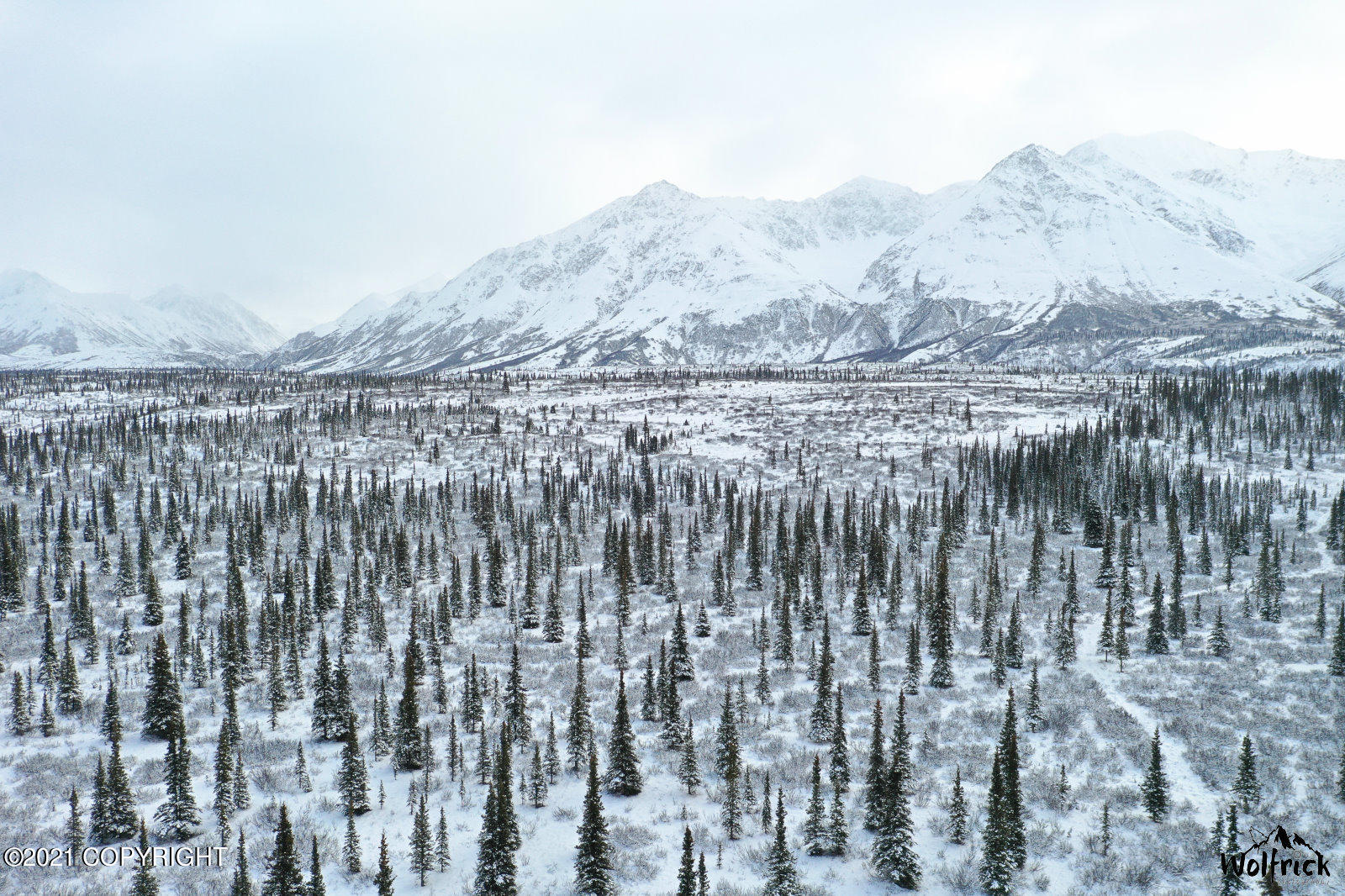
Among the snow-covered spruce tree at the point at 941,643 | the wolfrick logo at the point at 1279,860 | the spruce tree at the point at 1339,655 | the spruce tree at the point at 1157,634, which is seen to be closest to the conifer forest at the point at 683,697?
the spruce tree at the point at 1157,634

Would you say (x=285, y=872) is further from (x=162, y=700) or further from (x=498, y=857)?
(x=162, y=700)

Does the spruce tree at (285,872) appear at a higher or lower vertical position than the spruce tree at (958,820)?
higher

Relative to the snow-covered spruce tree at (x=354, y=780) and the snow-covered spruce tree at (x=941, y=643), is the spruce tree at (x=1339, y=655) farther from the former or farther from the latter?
the snow-covered spruce tree at (x=354, y=780)

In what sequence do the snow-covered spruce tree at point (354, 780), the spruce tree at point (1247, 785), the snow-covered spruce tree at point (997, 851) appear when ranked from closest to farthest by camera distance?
the snow-covered spruce tree at point (997, 851) < the spruce tree at point (1247, 785) < the snow-covered spruce tree at point (354, 780)

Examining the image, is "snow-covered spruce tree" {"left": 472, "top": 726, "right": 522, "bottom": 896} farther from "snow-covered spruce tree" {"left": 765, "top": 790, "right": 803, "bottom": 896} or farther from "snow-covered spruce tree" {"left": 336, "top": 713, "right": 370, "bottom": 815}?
"snow-covered spruce tree" {"left": 765, "top": 790, "right": 803, "bottom": 896}

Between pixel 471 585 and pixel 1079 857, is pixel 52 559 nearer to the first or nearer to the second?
pixel 471 585

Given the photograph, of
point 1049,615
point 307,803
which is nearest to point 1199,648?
point 1049,615

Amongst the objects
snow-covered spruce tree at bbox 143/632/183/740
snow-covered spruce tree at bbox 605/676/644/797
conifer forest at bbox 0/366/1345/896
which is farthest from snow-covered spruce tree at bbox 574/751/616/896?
snow-covered spruce tree at bbox 143/632/183/740
